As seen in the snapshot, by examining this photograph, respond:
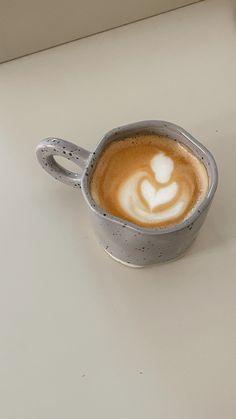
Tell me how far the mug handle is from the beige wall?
283mm

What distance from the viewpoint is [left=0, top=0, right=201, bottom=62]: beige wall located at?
0.84m

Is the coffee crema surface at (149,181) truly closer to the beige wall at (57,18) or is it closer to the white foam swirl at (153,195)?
the white foam swirl at (153,195)

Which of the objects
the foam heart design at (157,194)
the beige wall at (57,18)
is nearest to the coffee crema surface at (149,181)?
the foam heart design at (157,194)

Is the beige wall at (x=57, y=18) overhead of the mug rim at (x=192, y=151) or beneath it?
overhead

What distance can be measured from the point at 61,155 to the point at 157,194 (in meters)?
0.13

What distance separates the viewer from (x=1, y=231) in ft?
2.46

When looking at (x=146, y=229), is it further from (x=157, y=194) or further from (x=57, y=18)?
(x=57, y=18)

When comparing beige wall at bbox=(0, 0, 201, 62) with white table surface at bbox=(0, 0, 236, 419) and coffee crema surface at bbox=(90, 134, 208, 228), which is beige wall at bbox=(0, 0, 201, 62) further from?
coffee crema surface at bbox=(90, 134, 208, 228)

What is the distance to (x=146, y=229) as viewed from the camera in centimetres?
61

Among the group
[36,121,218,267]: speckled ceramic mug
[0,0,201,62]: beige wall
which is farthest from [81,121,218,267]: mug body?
[0,0,201,62]: beige wall

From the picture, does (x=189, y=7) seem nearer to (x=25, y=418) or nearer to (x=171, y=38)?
(x=171, y=38)

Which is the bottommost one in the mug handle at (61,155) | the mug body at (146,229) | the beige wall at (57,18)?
the mug body at (146,229)

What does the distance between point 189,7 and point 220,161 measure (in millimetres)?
334

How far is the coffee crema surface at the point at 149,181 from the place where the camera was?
2.16 ft
